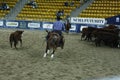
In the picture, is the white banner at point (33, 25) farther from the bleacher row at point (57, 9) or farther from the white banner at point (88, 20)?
the white banner at point (88, 20)

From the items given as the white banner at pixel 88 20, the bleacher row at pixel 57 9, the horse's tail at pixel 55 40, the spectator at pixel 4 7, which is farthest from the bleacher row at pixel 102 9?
the horse's tail at pixel 55 40

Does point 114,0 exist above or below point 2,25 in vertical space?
above

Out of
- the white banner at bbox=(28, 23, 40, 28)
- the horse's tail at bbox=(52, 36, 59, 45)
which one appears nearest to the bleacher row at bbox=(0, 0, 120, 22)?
the white banner at bbox=(28, 23, 40, 28)

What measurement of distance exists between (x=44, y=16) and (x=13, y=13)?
4.14 metres

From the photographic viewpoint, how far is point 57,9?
3919 cm

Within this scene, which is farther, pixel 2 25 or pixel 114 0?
pixel 114 0

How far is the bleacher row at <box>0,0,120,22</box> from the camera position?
36875 millimetres

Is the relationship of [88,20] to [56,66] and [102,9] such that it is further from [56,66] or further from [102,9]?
[56,66]

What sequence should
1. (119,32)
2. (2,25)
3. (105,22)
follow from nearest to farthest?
(119,32) → (105,22) → (2,25)

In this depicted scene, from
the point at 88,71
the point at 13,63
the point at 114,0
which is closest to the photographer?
the point at 88,71

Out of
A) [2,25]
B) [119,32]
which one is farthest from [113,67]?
[2,25]

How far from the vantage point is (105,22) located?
3259cm

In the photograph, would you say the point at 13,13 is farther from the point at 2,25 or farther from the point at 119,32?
the point at 119,32

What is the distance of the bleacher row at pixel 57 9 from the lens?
36875 millimetres
